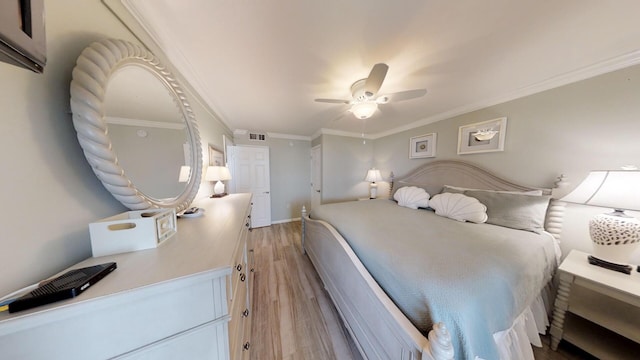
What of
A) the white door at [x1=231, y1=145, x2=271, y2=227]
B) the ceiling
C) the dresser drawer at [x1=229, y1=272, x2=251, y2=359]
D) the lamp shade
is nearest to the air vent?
the white door at [x1=231, y1=145, x2=271, y2=227]

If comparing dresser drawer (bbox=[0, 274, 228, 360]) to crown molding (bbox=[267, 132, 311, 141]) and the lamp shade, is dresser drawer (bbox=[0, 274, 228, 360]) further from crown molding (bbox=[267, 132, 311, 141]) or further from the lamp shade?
crown molding (bbox=[267, 132, 311, 141])

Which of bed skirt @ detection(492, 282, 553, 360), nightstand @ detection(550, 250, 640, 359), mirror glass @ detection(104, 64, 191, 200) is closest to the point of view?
mirror glass @ detection(104, 64, 191, 200)

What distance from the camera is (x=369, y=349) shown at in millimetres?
1115

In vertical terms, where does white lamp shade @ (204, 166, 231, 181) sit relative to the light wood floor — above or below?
above

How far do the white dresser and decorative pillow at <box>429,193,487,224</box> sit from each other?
7.36ft

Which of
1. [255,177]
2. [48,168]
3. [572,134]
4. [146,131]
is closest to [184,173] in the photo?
[146,131]

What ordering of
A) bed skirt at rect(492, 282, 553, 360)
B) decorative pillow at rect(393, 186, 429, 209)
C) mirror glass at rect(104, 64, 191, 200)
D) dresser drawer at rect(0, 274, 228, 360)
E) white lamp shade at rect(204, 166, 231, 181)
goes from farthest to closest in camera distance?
decorative pillow at rect(393, 186, 429, 209)
white lamp shade at rect(204, 166, 231, 181)
bed skirt at rect(492, 282, 553, 360)
mirror glass at rect(104, 64, 191, 200)
dresser drawer at rect(0, 274, 228, 360)

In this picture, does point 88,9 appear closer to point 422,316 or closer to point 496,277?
Answer: point 422,316

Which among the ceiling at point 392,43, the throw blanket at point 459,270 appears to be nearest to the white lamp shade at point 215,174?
the ceiling at point 392,43

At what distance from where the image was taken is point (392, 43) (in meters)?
1.23

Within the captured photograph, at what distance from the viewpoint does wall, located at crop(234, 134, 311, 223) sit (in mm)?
3822

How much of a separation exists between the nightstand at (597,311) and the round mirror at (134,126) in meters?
2.75

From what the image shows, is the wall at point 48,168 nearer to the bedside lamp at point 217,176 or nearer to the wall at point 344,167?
the bedside lamp at point 217,176

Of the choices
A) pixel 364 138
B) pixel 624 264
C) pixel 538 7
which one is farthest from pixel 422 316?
pixel 364 138
